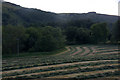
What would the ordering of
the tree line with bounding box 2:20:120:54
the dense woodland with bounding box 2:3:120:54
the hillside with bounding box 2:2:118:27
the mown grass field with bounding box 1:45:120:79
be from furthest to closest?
the hillside with bounding box 2:2:118:27 → the dense woodland with bounding box 2:3:120:54 → the tree line with bounding box 2:20:120:54 → the mown grass field with bounding box 1:45:120:79

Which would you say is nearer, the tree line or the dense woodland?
the tree line

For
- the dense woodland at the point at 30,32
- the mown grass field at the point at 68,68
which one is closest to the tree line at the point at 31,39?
the dense woodland at the point at 30,32

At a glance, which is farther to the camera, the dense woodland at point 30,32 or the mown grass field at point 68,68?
the dense woodland at point 30,32

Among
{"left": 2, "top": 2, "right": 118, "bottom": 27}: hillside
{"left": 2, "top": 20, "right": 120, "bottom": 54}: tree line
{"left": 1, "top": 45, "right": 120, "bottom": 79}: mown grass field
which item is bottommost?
{"left": 1, "top": 45, "right": 120, "bottom": 79}: mown grass field

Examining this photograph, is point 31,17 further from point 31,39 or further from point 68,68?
point 68,68

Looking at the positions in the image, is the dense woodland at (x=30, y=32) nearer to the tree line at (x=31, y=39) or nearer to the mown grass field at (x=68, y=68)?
the tree line at (x=31, y=39)

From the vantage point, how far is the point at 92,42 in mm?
36281

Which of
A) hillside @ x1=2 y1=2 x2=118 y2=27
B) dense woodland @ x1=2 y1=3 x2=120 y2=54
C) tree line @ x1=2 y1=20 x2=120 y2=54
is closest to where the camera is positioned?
tree line @ x1=2 y1=20 x2=120 y2=54

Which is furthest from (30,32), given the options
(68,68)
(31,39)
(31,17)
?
(68,68)

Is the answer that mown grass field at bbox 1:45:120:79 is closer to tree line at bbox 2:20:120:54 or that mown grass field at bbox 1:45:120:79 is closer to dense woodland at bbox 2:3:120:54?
tree line at bbox 2:20:120:54

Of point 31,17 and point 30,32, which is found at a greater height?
point 31,17

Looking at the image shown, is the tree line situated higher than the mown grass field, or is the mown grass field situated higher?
the tree line

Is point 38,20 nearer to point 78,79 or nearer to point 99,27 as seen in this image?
point 99,27

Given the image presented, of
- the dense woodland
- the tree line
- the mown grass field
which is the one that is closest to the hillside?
the dense woodland
